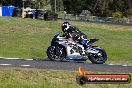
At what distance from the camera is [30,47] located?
29219 mm

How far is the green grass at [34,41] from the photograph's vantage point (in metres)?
25.5

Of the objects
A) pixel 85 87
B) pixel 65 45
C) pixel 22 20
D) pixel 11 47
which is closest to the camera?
pixel 85 87

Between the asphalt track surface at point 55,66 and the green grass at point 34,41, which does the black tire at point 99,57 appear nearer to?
the asphalt track surface at point 55,66

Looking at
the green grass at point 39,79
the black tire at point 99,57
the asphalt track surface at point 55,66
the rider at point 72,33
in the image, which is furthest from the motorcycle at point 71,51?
the green grass at point 39,79

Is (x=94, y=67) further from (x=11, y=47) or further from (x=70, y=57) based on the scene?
(x=11, y=47)

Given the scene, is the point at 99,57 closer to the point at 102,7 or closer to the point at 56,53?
the point at 56,53

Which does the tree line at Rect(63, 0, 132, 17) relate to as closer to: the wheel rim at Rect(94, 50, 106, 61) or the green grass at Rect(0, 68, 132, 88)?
the wheel rim at Rect(94, 50, 106, 61)

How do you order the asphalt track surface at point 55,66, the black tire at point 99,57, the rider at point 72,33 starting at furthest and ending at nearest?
the black tire at point 99,57, the rider at point 72,33, the asphalt track surface at point 55,66

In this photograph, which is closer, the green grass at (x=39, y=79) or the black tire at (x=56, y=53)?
the green grass at (x=39, y=79)

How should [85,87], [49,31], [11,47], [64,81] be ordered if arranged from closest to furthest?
[85,87] < [64,81] < [11,47] < [49,31]

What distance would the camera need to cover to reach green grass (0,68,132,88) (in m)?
12.4

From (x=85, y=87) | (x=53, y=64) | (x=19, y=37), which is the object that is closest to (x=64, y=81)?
(x=85, y=87)

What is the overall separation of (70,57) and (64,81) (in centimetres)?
538

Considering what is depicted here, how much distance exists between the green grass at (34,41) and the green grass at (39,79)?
7922 millimetres
